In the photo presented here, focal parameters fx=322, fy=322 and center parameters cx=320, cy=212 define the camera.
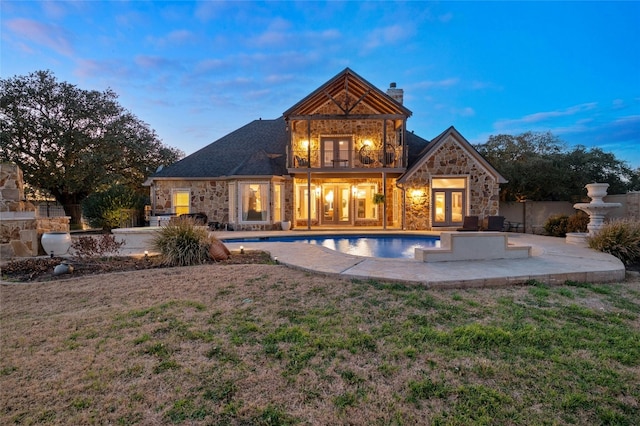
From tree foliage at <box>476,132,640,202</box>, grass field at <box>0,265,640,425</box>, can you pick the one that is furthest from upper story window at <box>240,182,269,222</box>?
tree foliage at <box>476,132,640,202</box>

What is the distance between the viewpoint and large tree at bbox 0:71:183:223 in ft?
59.7

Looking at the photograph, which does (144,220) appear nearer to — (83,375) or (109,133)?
(109,133)

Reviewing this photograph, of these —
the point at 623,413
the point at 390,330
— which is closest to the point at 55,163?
the point at 390,330

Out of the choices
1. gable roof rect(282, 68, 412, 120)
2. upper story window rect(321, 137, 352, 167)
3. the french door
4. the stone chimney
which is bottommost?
the french door

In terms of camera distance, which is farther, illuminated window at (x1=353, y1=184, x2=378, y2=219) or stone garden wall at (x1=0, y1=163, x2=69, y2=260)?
illuminated window at (x1=353, y1=184, x2=378, y2=219)

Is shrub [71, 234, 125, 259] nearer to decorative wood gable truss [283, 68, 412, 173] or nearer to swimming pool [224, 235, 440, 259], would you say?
swimming pool [224, 235, 440, 259]

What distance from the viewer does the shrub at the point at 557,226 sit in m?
12.8

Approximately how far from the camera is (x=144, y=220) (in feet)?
60.3

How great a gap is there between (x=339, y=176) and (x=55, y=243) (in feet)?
41.3

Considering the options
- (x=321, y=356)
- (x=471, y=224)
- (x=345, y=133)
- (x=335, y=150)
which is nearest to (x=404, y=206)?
(x=471, y=224)

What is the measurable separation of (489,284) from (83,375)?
5.75 m

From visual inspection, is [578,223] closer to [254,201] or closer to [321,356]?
[321,356]

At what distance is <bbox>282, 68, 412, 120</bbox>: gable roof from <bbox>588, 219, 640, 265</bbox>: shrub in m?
10.5

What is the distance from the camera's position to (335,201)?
61.5 ft
